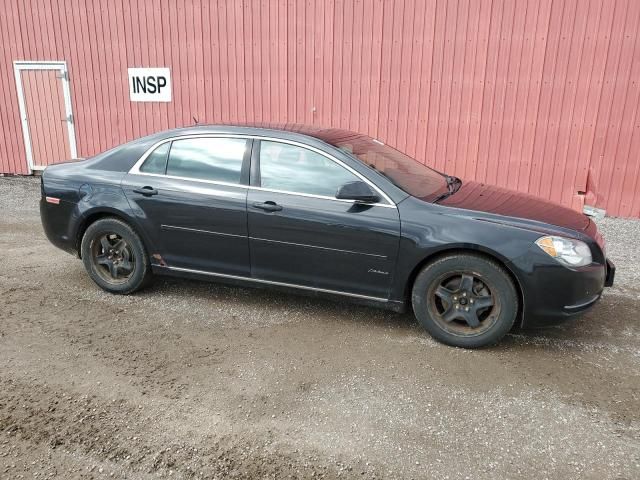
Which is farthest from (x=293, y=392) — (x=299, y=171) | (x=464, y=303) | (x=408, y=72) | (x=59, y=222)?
(x=408, y=72)

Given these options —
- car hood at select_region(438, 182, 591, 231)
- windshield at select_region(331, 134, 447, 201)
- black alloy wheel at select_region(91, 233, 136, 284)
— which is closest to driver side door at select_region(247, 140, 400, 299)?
windshield at select_region(331, 134, 447, 201)

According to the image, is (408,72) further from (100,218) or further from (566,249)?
(100,218)

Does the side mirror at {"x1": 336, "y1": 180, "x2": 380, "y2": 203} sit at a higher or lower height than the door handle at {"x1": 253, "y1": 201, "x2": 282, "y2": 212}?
higher

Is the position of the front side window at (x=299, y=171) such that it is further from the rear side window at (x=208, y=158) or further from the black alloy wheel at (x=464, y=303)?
the black alloy wheel at (x=464, y=303)

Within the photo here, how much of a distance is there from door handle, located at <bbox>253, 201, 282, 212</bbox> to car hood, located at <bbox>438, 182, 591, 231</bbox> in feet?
4.01

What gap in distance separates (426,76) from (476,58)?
29.3 inches

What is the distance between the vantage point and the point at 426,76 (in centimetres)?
771

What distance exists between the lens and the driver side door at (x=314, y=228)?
12.3ft

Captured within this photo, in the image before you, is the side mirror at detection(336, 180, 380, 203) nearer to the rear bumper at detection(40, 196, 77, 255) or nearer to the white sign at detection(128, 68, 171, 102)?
the rear bumper at detection(40, 196, 77, 255)

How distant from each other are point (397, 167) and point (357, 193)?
750 mm

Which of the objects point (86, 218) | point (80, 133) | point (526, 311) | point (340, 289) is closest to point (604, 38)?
point (526, 311)

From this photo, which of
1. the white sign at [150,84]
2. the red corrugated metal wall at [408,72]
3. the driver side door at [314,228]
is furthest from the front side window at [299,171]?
the white sign at [150,84]

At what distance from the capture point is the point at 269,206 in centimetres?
395

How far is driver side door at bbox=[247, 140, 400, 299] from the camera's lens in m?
3.74
